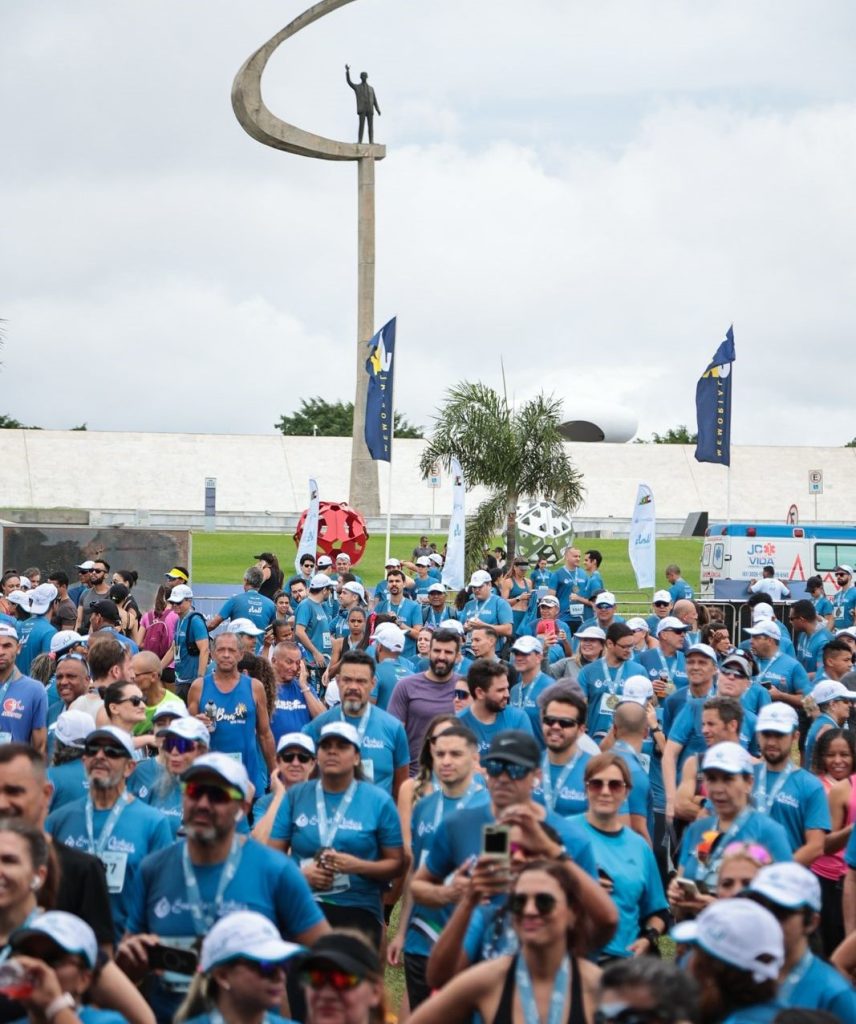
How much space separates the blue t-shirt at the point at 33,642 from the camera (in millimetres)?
12509

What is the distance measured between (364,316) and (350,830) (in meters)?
46.1

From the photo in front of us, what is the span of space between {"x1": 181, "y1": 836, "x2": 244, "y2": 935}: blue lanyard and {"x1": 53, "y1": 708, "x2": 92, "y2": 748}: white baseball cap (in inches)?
79.8

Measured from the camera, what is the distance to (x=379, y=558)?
47188 millimetres

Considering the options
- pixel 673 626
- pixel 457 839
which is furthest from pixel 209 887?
pixel 673 626

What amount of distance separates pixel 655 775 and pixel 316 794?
4.07m

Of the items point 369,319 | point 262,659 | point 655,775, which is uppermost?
point 369,319

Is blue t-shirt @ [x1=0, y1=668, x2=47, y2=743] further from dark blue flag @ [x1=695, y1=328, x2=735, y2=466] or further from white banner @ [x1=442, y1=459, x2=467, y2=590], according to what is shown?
dark blue flag @ [x1=695, y1=328, x2=735, y2=466]

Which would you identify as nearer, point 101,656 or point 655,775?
point 101,656

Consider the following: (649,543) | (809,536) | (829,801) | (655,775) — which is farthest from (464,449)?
(829,801)

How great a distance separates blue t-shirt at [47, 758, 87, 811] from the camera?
686 cm

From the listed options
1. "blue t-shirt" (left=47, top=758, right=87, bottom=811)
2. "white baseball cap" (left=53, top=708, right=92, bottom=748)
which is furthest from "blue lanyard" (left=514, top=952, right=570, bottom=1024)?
"white baseball cap" (left=53, top=708, right=92, bottom=748)

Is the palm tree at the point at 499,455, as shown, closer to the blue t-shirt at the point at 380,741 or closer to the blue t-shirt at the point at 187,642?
the blue t-shirt at the point at 187,642

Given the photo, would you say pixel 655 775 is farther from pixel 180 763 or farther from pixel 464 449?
pixel 464 449

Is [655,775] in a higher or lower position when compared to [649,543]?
lower
